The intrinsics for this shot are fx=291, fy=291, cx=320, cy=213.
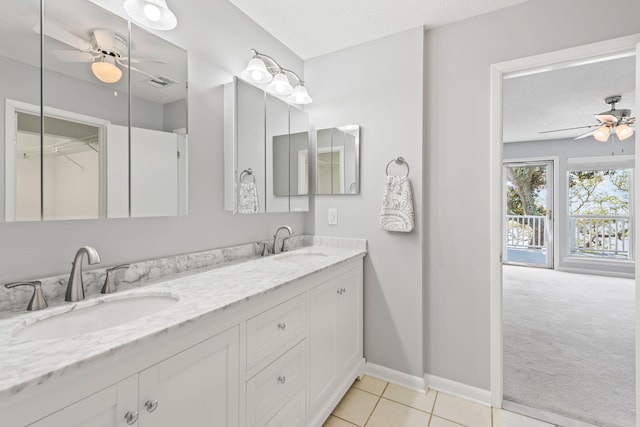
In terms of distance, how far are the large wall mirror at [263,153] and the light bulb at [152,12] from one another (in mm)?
482

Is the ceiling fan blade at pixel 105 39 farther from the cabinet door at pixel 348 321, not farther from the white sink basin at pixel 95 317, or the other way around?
the cabinet door at pixel 348 321

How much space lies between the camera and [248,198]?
181cm

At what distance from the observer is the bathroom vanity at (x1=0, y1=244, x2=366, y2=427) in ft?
2.08

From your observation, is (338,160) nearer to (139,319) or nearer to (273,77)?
(273,77)

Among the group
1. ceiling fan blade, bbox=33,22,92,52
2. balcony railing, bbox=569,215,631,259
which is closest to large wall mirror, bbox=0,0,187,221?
ceiling fan blade, bbox=33,22,92,52

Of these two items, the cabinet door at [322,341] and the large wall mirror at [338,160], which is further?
the large wall mirror at [338,160]

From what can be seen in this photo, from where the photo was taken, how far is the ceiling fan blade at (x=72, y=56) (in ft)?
3.44

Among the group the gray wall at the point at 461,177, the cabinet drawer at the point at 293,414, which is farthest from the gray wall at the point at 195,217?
the gray wall at the point at 461,177

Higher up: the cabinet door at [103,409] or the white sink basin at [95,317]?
the white sink basin at [95,317]

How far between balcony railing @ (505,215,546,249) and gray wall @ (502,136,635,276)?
47cm

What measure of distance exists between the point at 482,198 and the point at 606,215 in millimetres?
5494

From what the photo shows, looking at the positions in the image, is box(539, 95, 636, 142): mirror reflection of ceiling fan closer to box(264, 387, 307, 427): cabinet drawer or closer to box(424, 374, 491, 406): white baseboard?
box(424, 374, 491, 406): white baseboard

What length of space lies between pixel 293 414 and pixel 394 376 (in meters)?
0.95

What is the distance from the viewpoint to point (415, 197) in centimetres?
198
